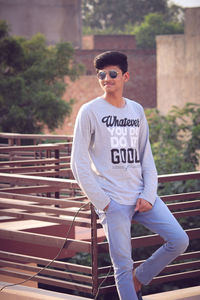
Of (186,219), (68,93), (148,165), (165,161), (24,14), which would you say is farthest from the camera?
(24,14)

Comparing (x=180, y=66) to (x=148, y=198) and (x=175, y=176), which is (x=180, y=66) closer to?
(x=175, y=176)

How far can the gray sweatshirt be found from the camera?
4.17 meters

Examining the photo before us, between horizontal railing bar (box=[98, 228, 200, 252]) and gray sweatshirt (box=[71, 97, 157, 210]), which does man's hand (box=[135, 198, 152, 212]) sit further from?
horizontal railing bar (box=[98, 228, 200, 252])

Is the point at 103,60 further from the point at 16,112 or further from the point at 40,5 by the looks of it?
the point at 40,5

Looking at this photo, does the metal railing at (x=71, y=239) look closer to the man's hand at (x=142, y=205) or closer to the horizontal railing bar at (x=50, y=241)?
the horizontal railing bar at (x=50, y=241)

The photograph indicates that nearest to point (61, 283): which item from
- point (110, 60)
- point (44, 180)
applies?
point (44, 180)

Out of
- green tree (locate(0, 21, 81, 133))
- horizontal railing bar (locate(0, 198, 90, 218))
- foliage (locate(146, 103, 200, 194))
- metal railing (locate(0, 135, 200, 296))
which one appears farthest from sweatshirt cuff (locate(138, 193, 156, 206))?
green tree (locate(0, 21, 81, 133))

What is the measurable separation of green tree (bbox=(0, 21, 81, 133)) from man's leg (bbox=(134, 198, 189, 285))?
763 inches

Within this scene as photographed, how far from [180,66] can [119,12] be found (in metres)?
47.1

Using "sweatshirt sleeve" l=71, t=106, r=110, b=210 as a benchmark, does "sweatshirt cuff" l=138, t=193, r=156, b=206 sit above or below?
below

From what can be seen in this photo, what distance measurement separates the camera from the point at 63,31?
42.5 m

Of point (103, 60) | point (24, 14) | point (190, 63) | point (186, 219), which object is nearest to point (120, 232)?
point (103, 60)

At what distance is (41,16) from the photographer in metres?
41.6

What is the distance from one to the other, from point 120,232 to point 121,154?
511mm
